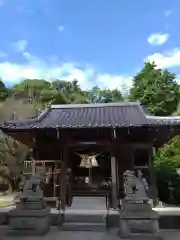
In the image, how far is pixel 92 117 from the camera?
11352 mm

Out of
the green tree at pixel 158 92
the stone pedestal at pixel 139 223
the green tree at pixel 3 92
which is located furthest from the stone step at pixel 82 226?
the green tree at pixel 3 92

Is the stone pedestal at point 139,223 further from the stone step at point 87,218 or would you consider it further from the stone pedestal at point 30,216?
the stone pedestal at point 30,216

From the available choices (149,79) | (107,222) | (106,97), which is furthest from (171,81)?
(107,222)

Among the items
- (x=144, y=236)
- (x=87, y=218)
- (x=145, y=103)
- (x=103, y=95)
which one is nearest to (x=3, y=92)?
(x=145, y=103)

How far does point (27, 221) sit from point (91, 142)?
362 centimetres

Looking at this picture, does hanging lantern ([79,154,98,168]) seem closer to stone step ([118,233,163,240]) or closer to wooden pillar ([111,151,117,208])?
wooden pillar ([111,151,117,208])

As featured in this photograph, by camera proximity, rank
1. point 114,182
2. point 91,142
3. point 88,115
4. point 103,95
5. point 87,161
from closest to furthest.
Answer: point 114,182 < point 91,142 < point 88,115 < point 87,161 < point 103,95

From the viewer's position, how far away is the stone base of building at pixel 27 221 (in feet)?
23.6

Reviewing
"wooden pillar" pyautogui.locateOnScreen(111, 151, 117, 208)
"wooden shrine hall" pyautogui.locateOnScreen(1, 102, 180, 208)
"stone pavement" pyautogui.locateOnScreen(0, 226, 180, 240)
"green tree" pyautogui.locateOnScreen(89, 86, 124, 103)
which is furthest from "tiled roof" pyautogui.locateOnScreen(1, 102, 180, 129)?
"green tree" pyautogui.locateOnScreen(89, 86, 124, 103)

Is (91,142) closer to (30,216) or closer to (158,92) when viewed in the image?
(30,216)

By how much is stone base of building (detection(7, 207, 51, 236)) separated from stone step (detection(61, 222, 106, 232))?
784mm

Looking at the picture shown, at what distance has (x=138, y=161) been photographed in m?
12.3

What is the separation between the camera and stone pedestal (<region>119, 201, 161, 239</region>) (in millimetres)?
6789

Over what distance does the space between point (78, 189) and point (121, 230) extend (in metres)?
4.75
